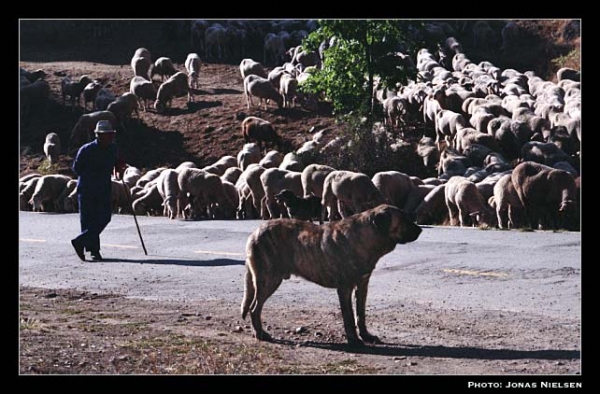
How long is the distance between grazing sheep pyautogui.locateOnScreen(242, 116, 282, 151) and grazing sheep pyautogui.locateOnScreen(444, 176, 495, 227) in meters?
11.5

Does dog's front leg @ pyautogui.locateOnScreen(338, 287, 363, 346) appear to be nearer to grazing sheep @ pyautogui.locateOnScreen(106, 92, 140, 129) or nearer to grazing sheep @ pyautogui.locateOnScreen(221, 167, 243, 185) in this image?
grazing sheep @ pyautogui.locateOnScreen(221, 167, 243, 185)

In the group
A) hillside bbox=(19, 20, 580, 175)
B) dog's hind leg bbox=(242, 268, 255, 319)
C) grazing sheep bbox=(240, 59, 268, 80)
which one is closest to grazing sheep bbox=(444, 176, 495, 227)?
dog's hind leg bbox=(242, 268, 255, 319)

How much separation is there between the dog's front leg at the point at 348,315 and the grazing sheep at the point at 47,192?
1658 cm

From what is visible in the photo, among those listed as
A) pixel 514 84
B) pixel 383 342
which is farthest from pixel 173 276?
pixel 514 84

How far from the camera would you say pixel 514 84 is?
1423 inches

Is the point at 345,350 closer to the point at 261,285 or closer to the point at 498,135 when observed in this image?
the point at 261,285

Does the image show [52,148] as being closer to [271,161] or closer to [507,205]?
[271,161]

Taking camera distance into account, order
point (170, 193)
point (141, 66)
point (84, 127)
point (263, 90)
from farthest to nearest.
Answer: point (141, 66) → point (263, 90) → point (84, 127) → point (170, 193)

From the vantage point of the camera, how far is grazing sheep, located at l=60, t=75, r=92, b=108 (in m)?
39.4

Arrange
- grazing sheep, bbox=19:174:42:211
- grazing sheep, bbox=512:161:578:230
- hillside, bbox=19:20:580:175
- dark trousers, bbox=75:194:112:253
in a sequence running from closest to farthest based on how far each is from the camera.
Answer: dark trousers, bbox=75:194:112:253 → grazing sheep, bbox=512:161:578:230 → grazing sheep, bbox=19:174:42:211 → hillside, bbox=19:20:580:175

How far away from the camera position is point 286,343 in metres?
9.91

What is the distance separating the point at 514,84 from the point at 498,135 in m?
8.60

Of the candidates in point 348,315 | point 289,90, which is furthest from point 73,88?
point 348,315

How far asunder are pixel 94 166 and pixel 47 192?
1044cm
